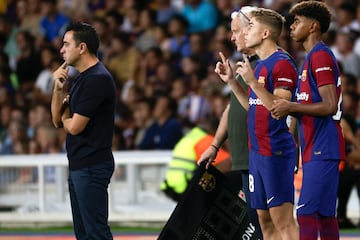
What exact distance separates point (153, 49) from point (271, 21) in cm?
972

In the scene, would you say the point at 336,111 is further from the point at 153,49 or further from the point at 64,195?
the point at 153,49

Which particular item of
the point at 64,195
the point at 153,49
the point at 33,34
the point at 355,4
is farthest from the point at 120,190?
the point at 33,34

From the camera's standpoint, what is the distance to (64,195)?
1555cm

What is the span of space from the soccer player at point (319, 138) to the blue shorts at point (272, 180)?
0.21 meters

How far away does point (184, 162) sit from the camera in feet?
44.5

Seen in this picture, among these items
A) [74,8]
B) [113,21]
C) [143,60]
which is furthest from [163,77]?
[74,8]

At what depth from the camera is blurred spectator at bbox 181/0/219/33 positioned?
741 inches

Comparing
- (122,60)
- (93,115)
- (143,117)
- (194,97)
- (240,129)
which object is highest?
(93,115)

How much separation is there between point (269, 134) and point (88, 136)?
4.63ft

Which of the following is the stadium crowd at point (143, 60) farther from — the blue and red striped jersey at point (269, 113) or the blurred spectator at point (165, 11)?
the blue and red striped jersey at point (269, 113)

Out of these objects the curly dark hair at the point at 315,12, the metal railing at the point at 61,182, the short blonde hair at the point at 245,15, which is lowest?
the metal railing at the point at 61,182

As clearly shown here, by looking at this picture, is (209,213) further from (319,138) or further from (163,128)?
(163,128)

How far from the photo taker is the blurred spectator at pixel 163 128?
52.1ft

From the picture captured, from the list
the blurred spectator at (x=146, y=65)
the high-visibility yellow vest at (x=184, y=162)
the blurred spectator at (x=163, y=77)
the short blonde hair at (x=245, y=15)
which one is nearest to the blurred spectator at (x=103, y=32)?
the blurred spectator at (x=146, y=65)
